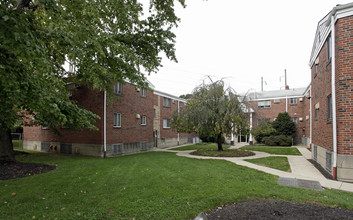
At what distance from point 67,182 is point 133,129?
1028cm

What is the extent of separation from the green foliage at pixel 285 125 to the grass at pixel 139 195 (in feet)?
60.8

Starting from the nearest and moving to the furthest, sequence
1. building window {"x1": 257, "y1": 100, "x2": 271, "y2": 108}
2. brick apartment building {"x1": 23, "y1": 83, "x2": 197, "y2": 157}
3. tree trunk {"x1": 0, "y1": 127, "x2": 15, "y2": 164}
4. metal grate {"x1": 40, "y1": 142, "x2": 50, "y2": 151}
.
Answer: tree trunk {"x1": 0, "y1": 127, "x2": 15, "y2": 164}, brick apartment building {"x1": 23, "y1": 83, "x2": 197, "y2": 157}, metal grate {"x1": 40, "y1": 142, "x2": 50, "y2": 151}, building window {"x1": 257, "y1": 100, "x2": 271, "y2": 108}

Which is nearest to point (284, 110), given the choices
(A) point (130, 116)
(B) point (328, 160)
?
(B) point (328, 160)

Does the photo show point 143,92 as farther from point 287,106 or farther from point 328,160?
point 287,106

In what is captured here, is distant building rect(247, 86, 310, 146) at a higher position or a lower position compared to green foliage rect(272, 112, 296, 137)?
higher

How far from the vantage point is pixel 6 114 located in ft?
17.2

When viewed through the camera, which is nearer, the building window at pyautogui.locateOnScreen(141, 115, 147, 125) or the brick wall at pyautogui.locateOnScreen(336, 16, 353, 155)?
the brick wall at pyautogui.locateOnScreen(336, 16, 353, 155)

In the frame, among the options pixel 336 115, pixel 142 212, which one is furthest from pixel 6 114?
pixel 336 115

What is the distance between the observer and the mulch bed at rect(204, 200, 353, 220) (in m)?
4.18

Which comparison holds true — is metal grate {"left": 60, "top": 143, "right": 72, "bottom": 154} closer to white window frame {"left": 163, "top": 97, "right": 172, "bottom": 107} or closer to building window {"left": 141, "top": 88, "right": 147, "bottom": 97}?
building window {"left": 141, "top": 88, "right": 147, "bottom": 97}

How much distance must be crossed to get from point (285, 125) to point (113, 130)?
1978cm

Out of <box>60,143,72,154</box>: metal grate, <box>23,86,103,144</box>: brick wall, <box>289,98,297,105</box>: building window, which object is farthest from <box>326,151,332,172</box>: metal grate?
<box>289,98,297,105</box>: building window

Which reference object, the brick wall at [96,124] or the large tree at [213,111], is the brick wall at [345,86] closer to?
the large tree at [213,111]

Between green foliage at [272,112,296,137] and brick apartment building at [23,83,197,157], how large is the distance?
1434 centimetres
